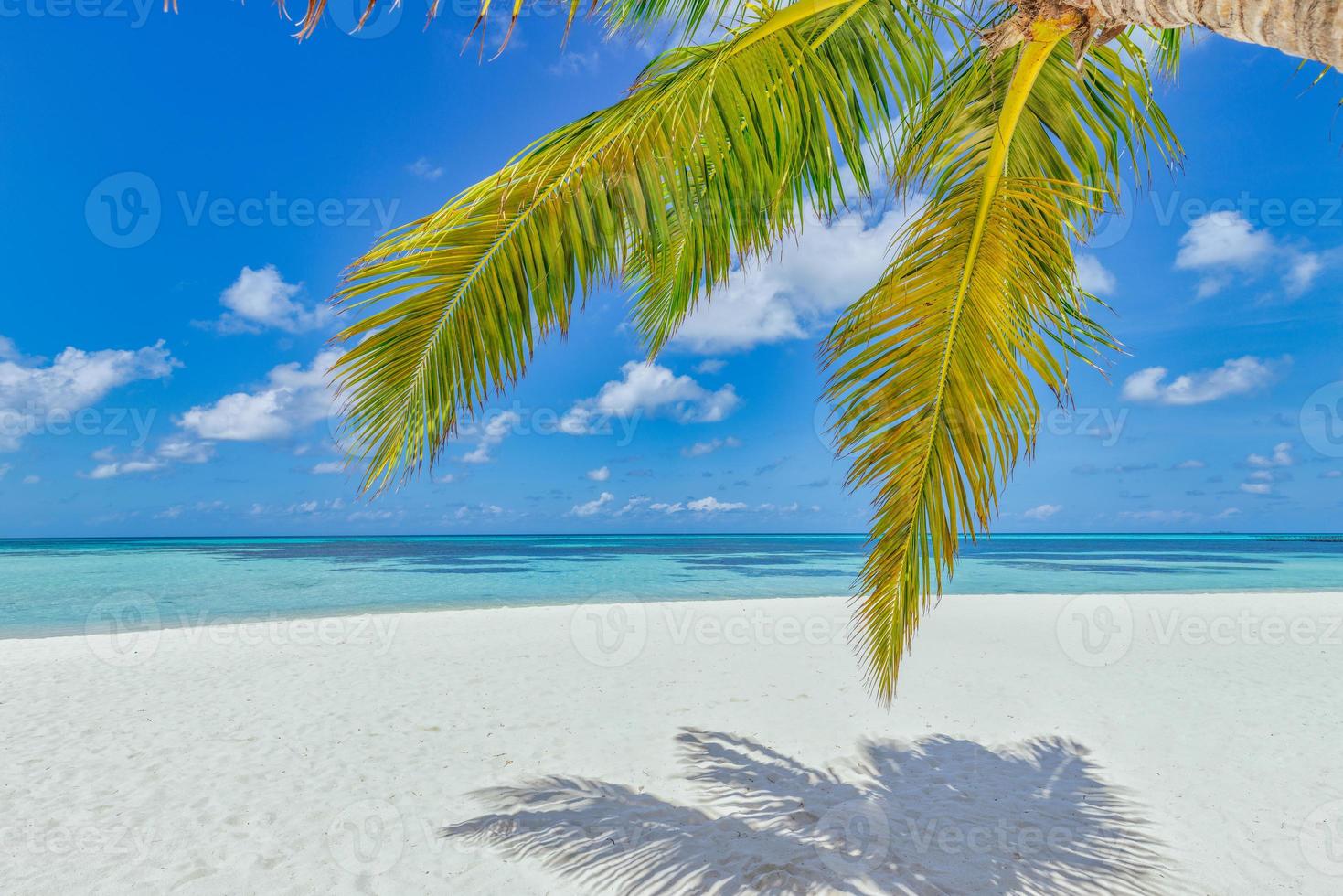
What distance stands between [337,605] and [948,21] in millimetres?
15673

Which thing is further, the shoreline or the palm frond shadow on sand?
the shoreline

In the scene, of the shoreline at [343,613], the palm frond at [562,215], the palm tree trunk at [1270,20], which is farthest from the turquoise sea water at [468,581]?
the palm tree trunk at [1270,20]

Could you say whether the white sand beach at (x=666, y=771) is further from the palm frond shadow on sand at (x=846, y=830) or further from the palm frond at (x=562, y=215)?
the palm frond at (x=562, y=215)

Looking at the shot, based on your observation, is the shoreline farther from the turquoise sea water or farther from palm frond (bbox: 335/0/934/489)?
palm frond (bbox: 335/0/934/489)

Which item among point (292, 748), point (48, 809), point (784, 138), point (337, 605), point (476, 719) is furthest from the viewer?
point (337, 605)

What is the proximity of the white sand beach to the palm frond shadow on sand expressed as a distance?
0.02 m

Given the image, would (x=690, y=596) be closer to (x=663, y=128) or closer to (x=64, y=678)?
(x=64, y=678)

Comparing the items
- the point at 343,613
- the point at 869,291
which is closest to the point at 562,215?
the point at 869,291

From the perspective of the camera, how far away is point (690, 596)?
1662 cm

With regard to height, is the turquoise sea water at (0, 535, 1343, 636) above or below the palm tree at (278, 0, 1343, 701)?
below

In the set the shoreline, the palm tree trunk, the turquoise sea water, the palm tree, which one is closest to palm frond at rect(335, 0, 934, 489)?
the palm tree

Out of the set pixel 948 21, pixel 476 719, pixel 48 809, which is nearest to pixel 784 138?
pixel 948 21

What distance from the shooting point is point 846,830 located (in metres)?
3.62

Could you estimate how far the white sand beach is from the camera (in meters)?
3.32
